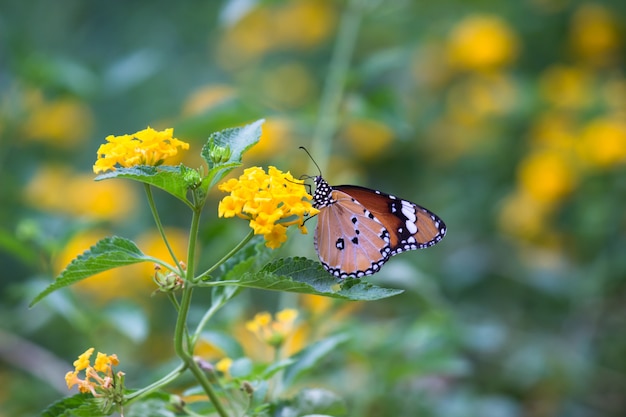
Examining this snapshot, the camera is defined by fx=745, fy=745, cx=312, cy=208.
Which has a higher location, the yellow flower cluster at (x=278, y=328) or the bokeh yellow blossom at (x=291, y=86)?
the bokeh yellow blossom at (x=291, y=86)

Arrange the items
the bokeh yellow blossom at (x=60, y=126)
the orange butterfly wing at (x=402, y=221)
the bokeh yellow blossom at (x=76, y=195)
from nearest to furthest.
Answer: the orange butterfly wing at (x=402, y=221), the bokeh yellow blossom at (x=76, y=195), the bokeh yellow blossom at (x=60, y=126)

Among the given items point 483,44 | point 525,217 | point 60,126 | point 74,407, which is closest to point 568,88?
point 483,44

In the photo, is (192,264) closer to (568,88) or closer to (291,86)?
(568,88)

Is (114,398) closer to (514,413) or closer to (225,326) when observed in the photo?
(225,326)

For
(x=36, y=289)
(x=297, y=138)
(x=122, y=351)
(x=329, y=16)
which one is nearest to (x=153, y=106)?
(x=297, y=138)

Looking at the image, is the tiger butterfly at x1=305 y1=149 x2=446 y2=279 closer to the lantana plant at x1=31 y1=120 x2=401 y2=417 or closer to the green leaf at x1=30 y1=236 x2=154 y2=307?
the lantana plant at x1=31 y1=120 x2=401 y2=417

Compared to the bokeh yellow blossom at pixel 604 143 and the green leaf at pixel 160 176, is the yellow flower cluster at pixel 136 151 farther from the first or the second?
the bokeh yellow blossom at pixel 604 143

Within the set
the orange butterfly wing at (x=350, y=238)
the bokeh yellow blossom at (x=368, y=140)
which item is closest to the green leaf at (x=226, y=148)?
the orange butterfly wing at (x=350, y=238)
